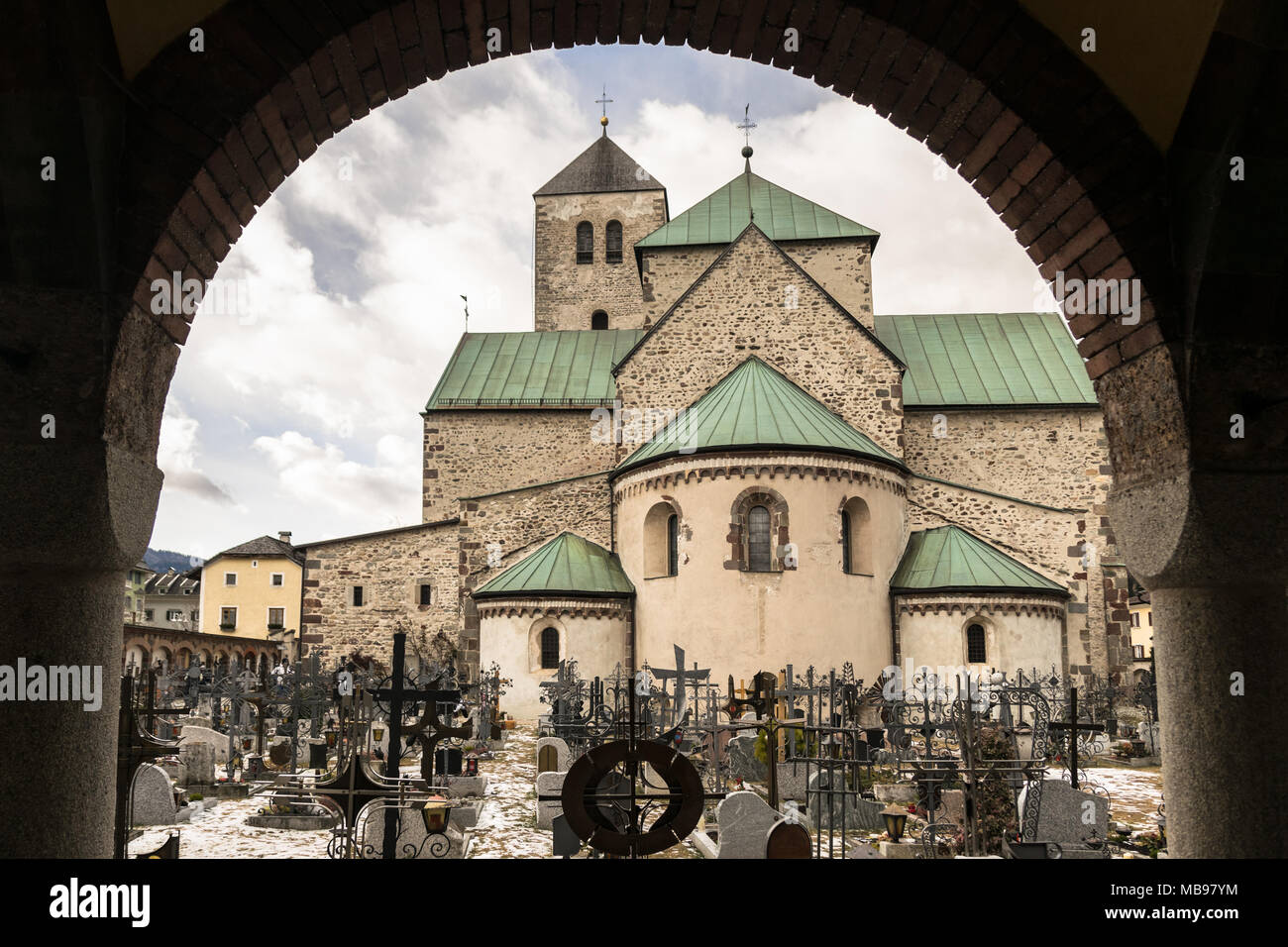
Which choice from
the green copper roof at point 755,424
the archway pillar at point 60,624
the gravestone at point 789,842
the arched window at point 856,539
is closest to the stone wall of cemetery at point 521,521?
the green copper roof at point 755,424

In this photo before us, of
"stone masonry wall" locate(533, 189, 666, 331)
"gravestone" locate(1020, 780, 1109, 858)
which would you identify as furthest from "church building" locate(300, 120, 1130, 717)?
"gravestone" locate(1020, 780, 1109, 858)

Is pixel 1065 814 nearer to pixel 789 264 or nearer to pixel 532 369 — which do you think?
pixel 789 264

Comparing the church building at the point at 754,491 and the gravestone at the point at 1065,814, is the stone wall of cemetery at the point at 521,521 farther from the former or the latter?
the gravestone at the point at 1065,814

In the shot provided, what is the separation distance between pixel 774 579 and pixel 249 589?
4628 centimetres

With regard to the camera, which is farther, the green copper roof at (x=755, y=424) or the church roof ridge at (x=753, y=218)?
the church roof ridge at (x=753, y=218)

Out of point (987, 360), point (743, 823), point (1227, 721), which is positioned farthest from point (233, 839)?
point (987, 360)

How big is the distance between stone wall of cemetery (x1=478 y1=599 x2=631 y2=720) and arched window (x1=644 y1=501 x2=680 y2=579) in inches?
50.4

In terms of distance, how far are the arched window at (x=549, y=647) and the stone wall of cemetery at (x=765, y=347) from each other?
6.81m

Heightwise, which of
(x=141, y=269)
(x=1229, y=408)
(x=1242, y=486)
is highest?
(x=141, y=269)

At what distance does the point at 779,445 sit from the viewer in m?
21.1

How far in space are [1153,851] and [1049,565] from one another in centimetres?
1692

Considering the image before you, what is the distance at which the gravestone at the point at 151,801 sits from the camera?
1097cm
